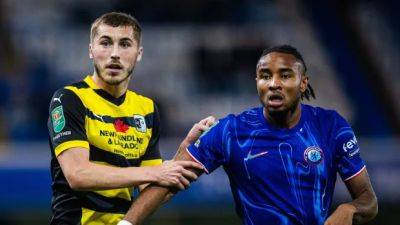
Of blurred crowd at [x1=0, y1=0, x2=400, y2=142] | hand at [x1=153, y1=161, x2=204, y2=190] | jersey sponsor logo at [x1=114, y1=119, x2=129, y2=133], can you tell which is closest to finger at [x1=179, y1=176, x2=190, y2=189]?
hand at [x1=153, y1=161, x2=204, y2=190]

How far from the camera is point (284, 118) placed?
15.6 ft

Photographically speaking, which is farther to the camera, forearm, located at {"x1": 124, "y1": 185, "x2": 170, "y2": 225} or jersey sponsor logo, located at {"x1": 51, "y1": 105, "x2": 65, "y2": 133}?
jersey sponsor logo, located at {"x1": 51, "y1": 105, "x2": 65, "y2": 133}

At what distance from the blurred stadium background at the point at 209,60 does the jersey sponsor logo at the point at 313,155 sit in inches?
264

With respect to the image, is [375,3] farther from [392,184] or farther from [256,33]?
[392,184]

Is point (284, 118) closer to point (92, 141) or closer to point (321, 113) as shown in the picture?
point (321, 113)

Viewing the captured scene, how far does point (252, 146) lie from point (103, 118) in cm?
85

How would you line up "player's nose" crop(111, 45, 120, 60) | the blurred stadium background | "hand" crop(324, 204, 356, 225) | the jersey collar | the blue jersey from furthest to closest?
the blurred stadium background < the jersey collar < "player's nose" crop(111, 45, 120, 60) < the blue jersey < "hand" crop(324, 204, 356, 225)

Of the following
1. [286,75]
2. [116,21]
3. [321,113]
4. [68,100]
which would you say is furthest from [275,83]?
[68,100]

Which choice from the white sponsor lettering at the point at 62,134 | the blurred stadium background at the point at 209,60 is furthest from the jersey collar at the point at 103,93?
the blurred stadium background at the point at 209,60

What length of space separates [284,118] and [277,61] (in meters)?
0.31

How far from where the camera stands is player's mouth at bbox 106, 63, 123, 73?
489 centimetres

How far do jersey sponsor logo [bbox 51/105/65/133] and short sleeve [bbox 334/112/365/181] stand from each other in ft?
4.82

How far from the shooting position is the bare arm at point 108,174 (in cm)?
455

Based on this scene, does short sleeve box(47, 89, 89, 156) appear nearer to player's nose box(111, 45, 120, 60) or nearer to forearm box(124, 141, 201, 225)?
player's nose box(111, 45, 120, 60)
